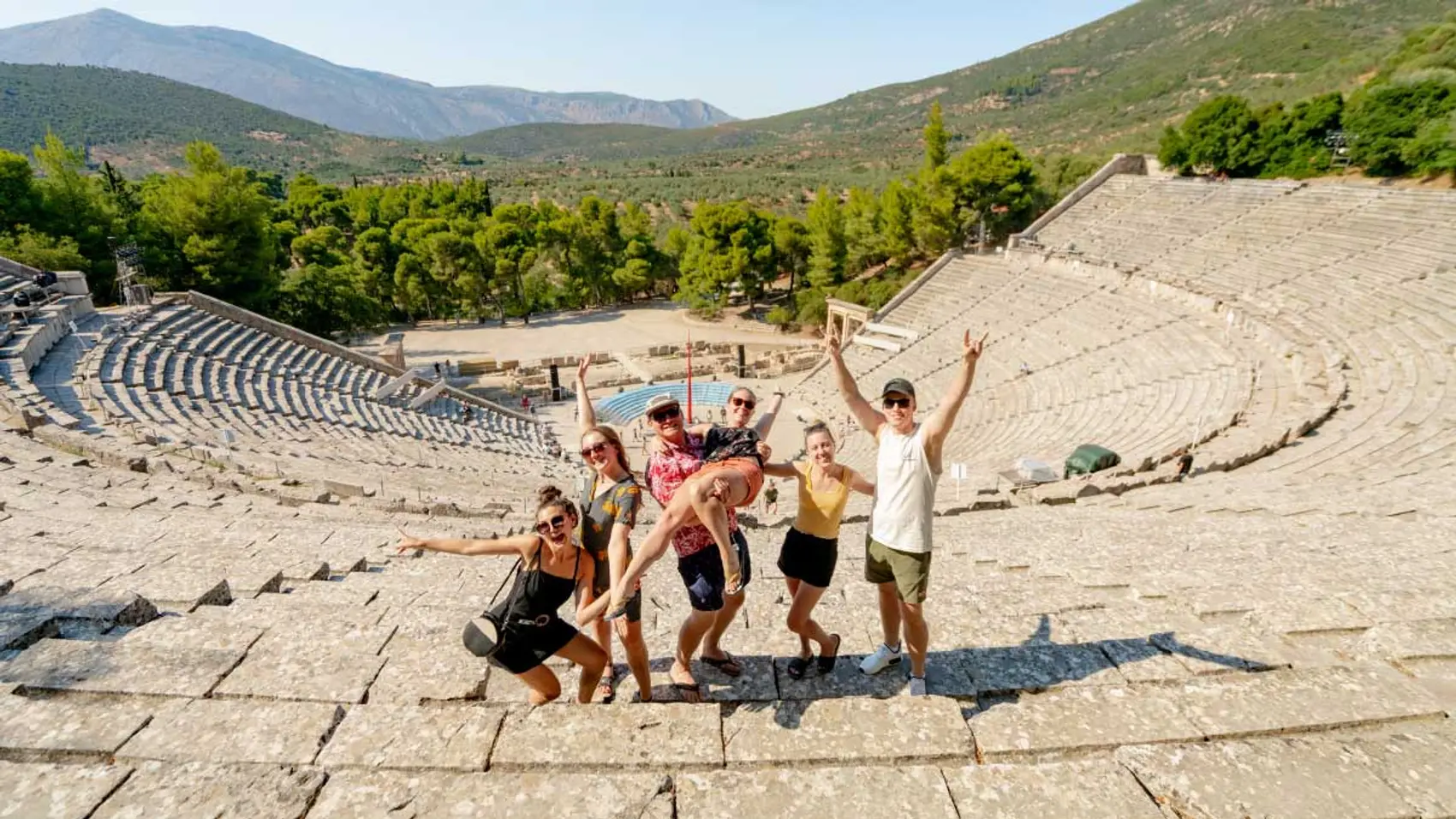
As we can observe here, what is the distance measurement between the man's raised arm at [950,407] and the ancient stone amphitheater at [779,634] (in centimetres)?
134

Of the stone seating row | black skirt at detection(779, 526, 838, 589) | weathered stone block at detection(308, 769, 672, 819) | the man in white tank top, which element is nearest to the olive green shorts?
the man in white tank top

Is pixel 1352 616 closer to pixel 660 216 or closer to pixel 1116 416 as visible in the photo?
pixel 1116 416

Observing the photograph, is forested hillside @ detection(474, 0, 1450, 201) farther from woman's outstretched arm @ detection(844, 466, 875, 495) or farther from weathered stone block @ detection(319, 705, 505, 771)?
weathered stone block @ detection(319, 705, 505, 771)

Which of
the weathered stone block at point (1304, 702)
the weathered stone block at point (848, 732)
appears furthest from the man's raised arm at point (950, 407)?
the weathered stone block at point (1304, 702)

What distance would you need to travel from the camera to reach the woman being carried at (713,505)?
3520 millimetres

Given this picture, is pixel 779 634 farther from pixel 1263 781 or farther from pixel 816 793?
pixel 1263 781

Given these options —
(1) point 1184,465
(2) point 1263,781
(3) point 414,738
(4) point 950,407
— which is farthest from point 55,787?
(1) point 1184,465

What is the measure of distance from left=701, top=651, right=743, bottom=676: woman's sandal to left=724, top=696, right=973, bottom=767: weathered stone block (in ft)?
2.31

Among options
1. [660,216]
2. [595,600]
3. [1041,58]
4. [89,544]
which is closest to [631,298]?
[660,216]

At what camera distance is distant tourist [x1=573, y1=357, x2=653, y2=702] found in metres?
3.83

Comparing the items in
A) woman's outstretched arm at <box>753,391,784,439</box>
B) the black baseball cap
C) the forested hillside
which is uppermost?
the forested hillside

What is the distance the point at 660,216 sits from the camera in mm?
63031

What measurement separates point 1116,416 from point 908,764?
1558 cm

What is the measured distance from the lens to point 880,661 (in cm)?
414
